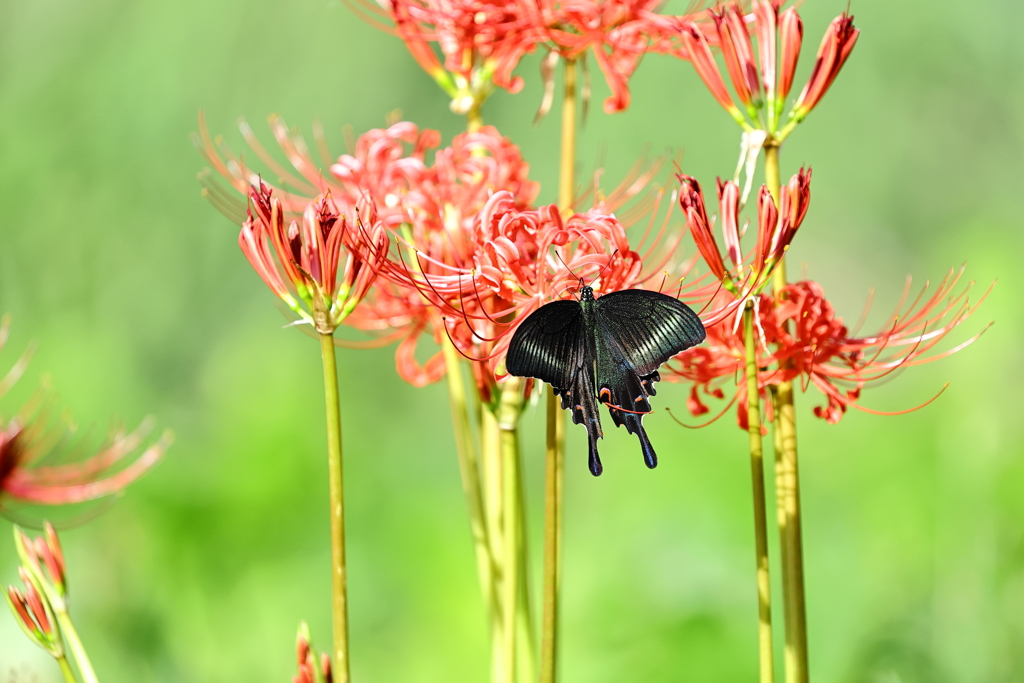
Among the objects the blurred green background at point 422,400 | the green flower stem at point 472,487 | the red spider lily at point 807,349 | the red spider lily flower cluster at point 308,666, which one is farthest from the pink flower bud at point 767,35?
the blurred green background at point 422,400

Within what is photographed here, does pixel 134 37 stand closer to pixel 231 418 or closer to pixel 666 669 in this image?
pixel 231 418

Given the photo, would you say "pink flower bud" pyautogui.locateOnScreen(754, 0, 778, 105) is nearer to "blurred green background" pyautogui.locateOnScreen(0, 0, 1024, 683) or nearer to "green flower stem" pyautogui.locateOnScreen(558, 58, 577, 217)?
"green flower stem" pyautogui.locateOnScreen(558, 58, 577, 217)

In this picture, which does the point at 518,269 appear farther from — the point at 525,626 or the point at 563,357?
the point at 525,626

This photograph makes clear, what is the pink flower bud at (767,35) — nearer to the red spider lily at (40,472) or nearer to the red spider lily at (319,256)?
the red spider lily at (319,256)

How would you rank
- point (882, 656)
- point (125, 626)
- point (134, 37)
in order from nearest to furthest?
1. point (882, 656)
2. point (125, 626)
3. point (134, 37)

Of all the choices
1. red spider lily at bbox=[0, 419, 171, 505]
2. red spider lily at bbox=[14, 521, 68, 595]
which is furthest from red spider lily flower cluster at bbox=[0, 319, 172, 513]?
red spider lily at bbox=[14, 521, 68, 595]

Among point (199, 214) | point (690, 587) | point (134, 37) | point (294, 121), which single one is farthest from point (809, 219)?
point (134, 37)
